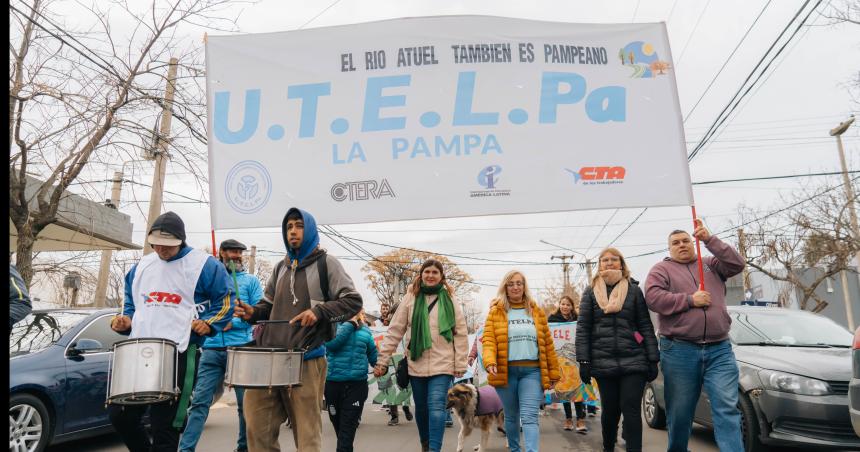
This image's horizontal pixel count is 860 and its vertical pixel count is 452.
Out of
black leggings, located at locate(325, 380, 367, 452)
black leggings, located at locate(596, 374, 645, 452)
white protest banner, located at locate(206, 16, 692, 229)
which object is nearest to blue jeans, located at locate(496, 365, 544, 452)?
black leggings, located at locate(596, 374, 645, 452)

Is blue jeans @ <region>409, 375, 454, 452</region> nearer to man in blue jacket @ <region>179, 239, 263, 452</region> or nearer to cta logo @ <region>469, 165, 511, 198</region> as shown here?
man in blue jacket @ <region>179, 239, 263, 452</region>

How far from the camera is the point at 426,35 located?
5.34m

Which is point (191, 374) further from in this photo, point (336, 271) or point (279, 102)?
point (279, 102)

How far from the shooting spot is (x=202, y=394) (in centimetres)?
584

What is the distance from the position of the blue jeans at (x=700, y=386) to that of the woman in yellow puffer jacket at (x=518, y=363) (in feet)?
3.50

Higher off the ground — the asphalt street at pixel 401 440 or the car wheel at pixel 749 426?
the car wheel at pixel 749 426

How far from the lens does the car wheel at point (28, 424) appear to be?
5812 millimetres

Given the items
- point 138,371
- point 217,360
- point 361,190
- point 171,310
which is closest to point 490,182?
point 361,190

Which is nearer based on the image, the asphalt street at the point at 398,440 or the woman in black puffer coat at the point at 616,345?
the woman in black puffer coat at the point at 616,345

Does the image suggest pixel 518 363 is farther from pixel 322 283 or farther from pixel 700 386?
pixel 322 283

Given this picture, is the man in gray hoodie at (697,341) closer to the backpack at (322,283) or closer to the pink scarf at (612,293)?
the pink scarf at (612,293)

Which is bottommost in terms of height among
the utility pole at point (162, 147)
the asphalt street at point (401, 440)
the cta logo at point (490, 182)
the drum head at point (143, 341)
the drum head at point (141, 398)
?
the asphalt street at point (401, 440)

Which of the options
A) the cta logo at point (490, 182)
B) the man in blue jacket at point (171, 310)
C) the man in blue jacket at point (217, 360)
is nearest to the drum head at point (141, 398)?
the man in blue jacket at point (171, 310)

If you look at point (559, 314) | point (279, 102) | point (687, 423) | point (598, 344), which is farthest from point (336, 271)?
point (559, 314)
